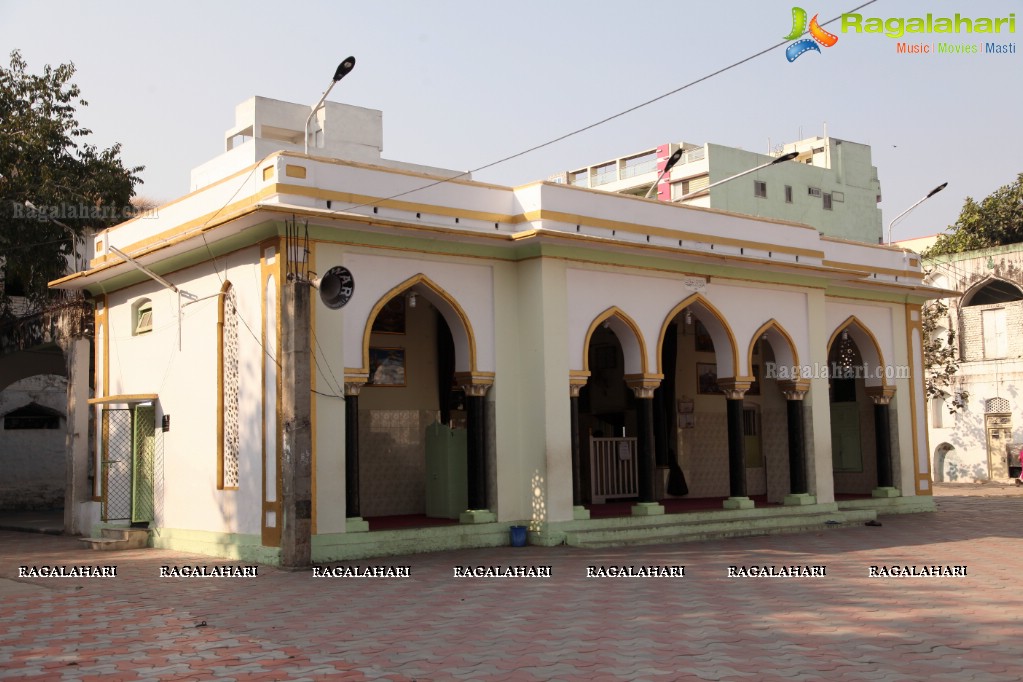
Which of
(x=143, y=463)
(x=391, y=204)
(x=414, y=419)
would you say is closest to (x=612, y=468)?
(x=414, y=419)

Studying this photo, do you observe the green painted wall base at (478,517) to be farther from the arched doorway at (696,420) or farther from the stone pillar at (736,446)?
the arched doorway at (696,420)

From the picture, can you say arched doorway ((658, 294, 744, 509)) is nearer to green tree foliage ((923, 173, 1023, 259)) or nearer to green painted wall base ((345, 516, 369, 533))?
green painted wall base ((345, 516, 369, 533))

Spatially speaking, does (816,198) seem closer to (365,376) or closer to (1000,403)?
(1000,403)

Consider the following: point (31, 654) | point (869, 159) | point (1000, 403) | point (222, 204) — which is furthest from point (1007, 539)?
point (869, 159)

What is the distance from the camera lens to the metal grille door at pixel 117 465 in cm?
1606

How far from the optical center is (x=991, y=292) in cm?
3022

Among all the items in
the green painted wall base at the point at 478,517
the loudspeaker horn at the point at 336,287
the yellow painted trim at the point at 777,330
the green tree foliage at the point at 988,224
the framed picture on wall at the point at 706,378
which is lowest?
the green painted wall base at the point at 478,517

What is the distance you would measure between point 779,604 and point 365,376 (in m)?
6.08

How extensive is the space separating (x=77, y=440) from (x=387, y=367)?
5.32 metres

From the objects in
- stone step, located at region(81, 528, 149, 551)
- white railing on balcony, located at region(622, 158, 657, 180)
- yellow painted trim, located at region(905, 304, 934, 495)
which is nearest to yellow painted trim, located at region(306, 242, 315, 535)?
stone step, located at region(81, 528, 149, 551)

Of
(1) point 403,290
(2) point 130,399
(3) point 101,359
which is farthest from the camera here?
(3) point 101,359

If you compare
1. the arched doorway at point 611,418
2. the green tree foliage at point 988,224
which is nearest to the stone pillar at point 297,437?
the arched doorway at point 611,418

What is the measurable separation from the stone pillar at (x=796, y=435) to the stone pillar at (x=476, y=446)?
19.0ft

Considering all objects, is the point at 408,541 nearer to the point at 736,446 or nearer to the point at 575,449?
the point at 575,449
